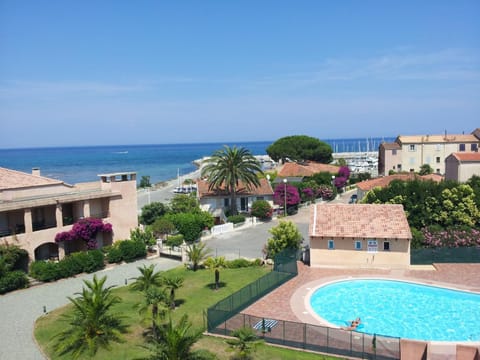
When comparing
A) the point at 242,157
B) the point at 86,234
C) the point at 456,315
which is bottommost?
the point at 456,315

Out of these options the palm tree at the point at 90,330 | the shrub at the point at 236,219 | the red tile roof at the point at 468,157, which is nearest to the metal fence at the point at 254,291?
the palm tree at the point at 90,330

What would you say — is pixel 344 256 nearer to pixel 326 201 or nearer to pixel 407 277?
pixel 407 277

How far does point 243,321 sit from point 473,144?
2826 inches

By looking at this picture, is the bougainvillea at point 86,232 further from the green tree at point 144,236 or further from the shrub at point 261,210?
the shrub at point 261,210

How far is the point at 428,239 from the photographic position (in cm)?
3466

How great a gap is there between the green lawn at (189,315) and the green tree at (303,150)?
202ft

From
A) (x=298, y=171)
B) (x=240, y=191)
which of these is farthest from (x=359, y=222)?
(x=298, y=171)

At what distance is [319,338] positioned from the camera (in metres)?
19.6

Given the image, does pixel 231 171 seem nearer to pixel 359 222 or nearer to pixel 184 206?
pixel 184 206

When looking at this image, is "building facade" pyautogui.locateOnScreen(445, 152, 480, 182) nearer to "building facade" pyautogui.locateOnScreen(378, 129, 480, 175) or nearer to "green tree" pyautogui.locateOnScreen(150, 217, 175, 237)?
"building facade" pyautogui.locateOnScreen(378, 129, 480, 175)

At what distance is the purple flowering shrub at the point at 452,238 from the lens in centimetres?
3391

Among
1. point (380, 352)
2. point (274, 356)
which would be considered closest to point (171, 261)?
point (274, 356)

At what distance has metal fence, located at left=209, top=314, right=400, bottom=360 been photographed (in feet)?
60.7

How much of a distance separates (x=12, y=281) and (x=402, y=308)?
25.2 meters
